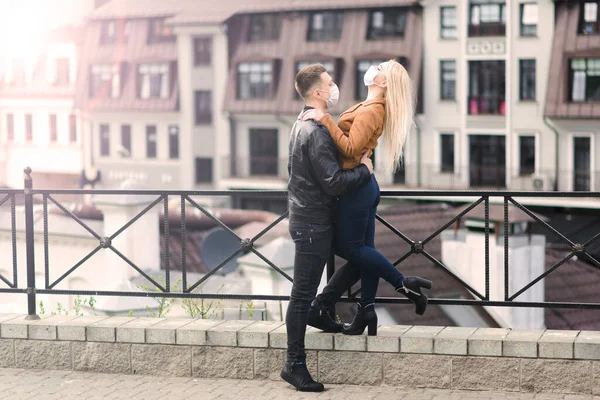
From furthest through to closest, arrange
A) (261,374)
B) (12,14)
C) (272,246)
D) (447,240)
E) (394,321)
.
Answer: (12,14) < (447,240) < (394,321) < (272,246) < (261,374)

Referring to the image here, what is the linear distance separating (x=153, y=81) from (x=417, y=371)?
226ft

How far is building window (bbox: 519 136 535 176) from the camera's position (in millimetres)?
58156

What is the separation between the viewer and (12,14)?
84625mm

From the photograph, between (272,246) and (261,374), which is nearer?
(261,374)

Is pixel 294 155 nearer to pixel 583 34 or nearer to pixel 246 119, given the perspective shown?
pixel 583 34

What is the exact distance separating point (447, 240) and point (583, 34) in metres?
35.3

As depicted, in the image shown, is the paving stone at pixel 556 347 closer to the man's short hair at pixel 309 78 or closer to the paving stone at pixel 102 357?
the man's short hair at pixel 309 78

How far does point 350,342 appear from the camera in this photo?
285 inches

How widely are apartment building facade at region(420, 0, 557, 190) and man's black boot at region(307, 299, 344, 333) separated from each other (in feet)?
166

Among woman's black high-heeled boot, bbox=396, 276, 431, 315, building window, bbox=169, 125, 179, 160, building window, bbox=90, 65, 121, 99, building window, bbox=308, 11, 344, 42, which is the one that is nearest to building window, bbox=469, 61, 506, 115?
building window, bbox=308, 11, 344, 42

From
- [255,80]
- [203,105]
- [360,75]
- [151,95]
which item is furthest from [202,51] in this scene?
[360,75]

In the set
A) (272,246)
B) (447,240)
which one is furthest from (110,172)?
(272,246)

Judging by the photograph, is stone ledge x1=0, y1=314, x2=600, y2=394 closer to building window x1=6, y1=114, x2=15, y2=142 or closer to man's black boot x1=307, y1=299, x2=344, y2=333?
man's black boot x1=307, y1=299, x2=344, y2=333

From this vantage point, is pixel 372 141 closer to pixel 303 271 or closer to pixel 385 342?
pixel 303 271
